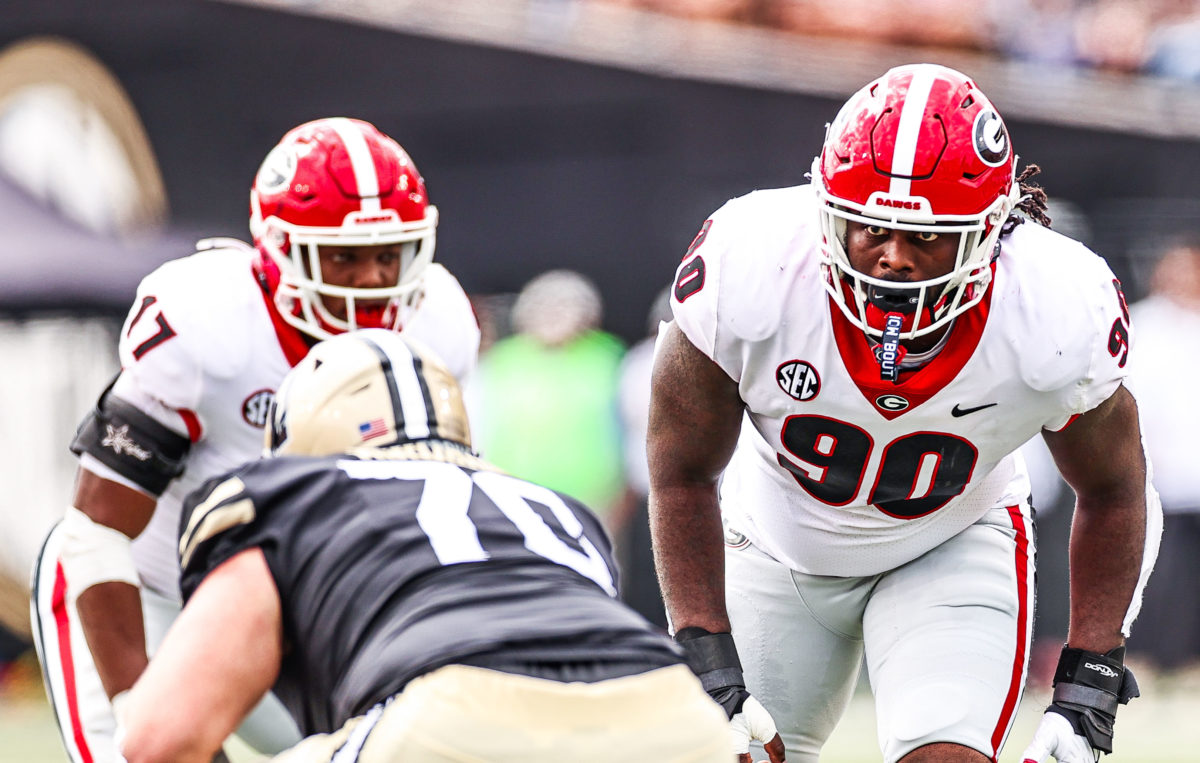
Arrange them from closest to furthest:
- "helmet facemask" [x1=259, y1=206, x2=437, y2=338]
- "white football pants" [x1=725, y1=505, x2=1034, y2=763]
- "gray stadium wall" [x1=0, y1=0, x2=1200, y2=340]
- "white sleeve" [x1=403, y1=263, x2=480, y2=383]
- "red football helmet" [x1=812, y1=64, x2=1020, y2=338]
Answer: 1. "red football helmet" [x1=812, y1=64, x2=1020, y2=338]
2. "white football pants" [x1=725, y1=505, x2=1034, y2=763]
3. "helmet facemask" [x1=259, y1=206, x2=437, y2=338]
4. "white sleeve" [x1=403, y1=263, x2=480, y2=383]
5. "gray stadium wall" [x1=0, y1=0, x2=1200, y2=340]

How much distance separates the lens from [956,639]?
124 inches

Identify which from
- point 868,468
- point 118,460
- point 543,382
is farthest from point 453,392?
point 543,382

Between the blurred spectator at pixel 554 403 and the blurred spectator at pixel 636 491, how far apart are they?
55mm

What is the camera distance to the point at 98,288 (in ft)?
24.9

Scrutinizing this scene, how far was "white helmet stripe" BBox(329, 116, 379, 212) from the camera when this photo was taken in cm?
359

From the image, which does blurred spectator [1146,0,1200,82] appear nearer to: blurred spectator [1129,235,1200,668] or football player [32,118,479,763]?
blurred spectator [1129,235,1200,668]

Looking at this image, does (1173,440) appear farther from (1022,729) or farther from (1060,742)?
(1060,742)

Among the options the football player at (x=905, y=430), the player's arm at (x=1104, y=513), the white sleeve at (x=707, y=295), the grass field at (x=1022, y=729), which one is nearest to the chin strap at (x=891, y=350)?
the football player at (x=905, y=430)

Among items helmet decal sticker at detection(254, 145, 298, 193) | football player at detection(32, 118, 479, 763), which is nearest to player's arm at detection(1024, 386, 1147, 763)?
football player at detection(32, 118, 479, 763)

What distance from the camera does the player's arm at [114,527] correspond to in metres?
3.44

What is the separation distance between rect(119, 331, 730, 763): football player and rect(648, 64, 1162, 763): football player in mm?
855

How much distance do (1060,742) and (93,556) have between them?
6.57 ft

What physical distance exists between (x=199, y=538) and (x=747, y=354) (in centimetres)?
121

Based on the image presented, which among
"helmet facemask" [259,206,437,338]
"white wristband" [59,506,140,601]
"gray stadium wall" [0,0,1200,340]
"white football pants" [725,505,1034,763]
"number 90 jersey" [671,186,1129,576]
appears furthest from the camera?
"gray stadium wall" [0,0,1200,340]
